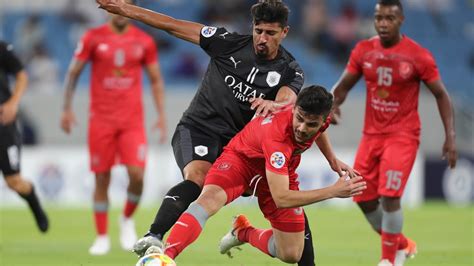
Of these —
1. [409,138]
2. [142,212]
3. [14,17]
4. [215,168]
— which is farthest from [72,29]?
[215,168]

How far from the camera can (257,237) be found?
9023 mm

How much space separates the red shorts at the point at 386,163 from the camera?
992 centimetres

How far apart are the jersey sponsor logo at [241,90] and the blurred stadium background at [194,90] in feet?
13.6

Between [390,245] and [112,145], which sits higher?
[112,145]

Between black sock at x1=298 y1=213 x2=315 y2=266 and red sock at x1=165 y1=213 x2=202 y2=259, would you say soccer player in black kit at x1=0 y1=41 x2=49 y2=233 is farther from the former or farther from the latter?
red sock at x1=165 y1=213 x2=202 y2=259

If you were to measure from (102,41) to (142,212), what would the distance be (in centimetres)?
619

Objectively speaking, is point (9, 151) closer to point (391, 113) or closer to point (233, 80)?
point (233, 80)

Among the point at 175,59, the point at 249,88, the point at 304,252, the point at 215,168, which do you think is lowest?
the point at 304,252

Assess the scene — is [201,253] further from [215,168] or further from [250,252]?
[215,168]

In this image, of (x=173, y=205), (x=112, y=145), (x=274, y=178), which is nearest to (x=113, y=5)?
(x=173, y=205)

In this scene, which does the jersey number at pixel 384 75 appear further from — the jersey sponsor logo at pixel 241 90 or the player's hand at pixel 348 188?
the player's hand at pixel 348 188

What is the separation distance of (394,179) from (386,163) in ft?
0.65

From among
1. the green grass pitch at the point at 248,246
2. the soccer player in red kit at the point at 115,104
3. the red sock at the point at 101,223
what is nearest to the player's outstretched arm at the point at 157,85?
→ the soccer player in red kit at the point at 115,104

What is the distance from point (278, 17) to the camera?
8.23 m
